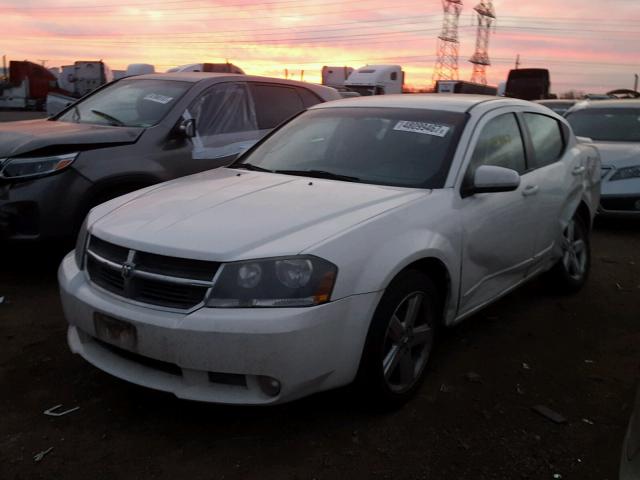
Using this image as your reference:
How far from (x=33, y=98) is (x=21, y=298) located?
26.6m

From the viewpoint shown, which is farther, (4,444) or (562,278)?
(562,278)

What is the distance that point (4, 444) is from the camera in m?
2.83

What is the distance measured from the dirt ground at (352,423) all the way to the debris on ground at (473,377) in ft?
0.05

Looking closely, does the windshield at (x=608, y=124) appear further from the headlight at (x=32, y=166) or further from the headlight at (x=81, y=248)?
the headlight at (x=81, y=248)

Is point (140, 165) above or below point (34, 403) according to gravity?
above

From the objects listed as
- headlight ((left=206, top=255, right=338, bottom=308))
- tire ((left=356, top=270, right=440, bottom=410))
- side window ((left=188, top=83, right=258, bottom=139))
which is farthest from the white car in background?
headlight ((left=206, top=255, right=338, bottom=308))

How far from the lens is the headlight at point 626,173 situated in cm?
767

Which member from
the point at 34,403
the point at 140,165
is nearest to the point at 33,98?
the point at 140,165

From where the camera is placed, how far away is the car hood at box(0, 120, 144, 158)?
4.80 metres

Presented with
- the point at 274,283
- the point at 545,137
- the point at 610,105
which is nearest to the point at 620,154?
the point at 610,105

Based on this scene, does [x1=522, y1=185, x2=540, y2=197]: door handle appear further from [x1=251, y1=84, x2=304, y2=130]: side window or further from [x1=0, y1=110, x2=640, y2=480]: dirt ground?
[x1=251, y1=84, x2=304, y2=130]: side window

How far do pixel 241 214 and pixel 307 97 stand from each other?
405 cm

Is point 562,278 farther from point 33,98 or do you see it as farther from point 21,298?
point 33,98

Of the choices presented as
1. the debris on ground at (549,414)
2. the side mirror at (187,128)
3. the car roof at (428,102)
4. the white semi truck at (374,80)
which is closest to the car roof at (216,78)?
the side mirror at (187,128)
